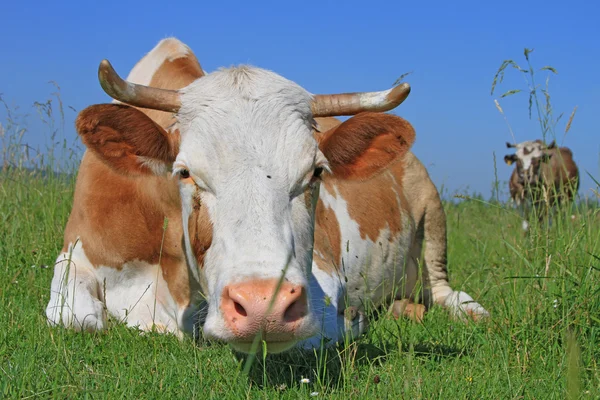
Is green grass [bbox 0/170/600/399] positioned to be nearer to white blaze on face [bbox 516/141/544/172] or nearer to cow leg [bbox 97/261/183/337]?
cow leg [bbox 97/261/183/337]

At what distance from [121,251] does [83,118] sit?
1306 mm

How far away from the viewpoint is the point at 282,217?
3.29m

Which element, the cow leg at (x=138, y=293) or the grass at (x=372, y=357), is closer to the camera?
the grass at (x=372, y=357)

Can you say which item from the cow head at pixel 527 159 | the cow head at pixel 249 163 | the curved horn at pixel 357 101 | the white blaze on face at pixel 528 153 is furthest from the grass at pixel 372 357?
the white blaze on face at pixel 528 153

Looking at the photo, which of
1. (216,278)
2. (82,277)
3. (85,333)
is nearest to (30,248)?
(82,277)

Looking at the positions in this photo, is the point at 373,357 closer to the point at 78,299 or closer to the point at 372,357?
the point at 372,357

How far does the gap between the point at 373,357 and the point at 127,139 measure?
179cm

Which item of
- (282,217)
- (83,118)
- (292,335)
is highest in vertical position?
(83,118)

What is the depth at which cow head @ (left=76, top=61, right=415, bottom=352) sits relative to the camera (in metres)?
2.94

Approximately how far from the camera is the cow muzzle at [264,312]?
9.26 ft

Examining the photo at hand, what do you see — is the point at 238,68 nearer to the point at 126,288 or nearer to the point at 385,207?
the point at 126,288

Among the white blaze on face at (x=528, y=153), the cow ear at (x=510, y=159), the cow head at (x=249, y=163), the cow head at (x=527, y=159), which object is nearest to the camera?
the cow head at (x=249, y=163)

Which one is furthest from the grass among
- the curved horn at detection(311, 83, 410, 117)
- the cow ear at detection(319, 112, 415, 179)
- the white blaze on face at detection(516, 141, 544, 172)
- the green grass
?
the white blaze on face at detection(516, 141, 544, 172)

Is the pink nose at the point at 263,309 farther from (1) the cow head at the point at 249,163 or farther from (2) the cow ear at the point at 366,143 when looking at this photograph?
(2) the cow ear at the point at 366,143
